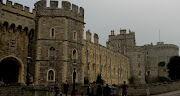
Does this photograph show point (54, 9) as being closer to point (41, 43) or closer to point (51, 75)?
point (41, 43)

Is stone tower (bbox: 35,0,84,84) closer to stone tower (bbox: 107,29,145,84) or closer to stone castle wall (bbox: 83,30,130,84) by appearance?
stone castle wall (bbox: 83,30,130,84)

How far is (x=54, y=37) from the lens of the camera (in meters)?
23.0

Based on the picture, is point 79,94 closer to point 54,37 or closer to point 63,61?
point 63,61

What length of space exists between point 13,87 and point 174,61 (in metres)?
38.9

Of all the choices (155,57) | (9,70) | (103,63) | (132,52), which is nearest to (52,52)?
(9,70)

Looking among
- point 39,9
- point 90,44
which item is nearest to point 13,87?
point 39,9

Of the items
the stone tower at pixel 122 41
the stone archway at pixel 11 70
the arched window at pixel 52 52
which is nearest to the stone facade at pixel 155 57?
the stone tower at pixel 122 41

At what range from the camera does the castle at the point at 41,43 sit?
865 inches

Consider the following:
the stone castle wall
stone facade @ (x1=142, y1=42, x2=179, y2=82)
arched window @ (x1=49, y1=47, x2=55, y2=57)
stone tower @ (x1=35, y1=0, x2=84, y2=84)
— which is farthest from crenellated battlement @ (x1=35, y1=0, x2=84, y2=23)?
stone facade @ (x1=142, y1=42, x2=179, y2=82)

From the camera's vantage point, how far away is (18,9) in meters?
22.8

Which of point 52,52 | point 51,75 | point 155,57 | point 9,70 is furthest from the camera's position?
point 155,57

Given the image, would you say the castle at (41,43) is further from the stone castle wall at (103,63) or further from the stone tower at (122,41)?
the stone tower at (122,41)

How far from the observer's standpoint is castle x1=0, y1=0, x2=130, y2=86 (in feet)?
72.1

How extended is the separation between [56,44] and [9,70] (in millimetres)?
5364
